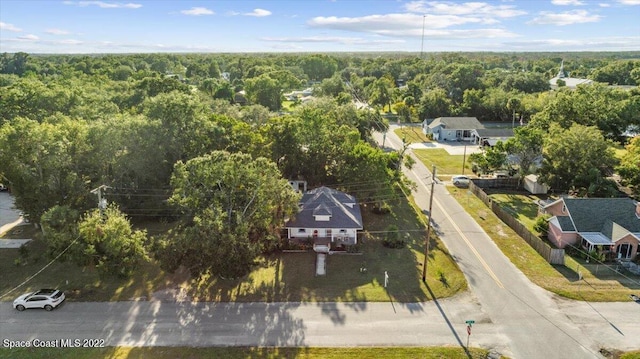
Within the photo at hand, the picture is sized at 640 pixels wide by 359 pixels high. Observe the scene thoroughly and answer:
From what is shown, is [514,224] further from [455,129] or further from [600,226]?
[455,129]

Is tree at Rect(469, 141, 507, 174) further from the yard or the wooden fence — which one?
the yard

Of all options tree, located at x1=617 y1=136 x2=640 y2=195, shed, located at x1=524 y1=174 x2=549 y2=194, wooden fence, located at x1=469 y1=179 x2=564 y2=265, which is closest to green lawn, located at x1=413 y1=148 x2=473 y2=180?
wooden fence, located at x1=469 y1=179 x2=564 y2=265

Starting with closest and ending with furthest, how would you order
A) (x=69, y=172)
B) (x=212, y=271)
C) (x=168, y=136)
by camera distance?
(x=212, y=271)
(x=69, y=172)
(x=168, y=136)

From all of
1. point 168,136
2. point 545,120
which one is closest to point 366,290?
point 168,136

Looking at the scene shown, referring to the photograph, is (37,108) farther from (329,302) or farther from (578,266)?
(578,266)

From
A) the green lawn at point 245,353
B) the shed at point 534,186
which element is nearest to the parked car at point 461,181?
the shed at point 534,186

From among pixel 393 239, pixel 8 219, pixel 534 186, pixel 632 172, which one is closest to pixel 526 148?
pixel 534 186
